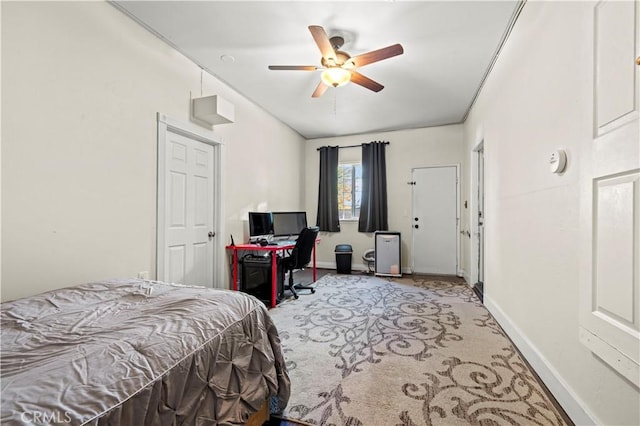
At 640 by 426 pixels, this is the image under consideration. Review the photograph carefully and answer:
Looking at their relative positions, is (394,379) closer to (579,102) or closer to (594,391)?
(594,391)

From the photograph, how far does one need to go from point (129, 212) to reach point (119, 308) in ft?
4.22

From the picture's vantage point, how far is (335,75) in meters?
2.71

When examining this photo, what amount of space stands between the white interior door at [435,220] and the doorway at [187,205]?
3.58 meters

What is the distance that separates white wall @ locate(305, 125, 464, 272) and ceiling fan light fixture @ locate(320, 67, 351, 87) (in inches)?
116

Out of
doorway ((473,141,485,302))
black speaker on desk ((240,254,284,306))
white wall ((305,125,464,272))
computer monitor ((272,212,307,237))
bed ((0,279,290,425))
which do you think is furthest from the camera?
white wall ((305,125,464,272))

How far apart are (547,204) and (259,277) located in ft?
9.78

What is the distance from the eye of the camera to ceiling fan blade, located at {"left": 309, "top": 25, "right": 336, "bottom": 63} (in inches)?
81.5

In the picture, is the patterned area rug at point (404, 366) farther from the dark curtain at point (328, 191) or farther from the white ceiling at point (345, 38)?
the white ceiling at point (345, 38)

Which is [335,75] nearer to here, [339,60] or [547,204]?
[339,60]

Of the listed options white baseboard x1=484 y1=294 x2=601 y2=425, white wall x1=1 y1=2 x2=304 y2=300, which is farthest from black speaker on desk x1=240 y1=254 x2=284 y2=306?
white baseboard x1=484 y1=294 x2=601 y2=425

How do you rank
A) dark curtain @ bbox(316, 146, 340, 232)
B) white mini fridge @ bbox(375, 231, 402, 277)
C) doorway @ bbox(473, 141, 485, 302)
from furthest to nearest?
dark curtain @ bbox(316, 146, 340, 232) < white mini fridge @ bbox(375, 231, 402, 277) < doorway @ bbox(473, 141, 485, 302)

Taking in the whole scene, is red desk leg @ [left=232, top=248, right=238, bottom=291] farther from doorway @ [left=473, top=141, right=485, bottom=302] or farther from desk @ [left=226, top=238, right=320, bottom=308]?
doorway @ [left=473, top=141, right=485, bottom=302]

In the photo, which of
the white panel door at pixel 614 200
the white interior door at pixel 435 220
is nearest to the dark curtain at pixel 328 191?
the white interior door at pixel 435 220

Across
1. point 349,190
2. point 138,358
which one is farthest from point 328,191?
point 138,358
